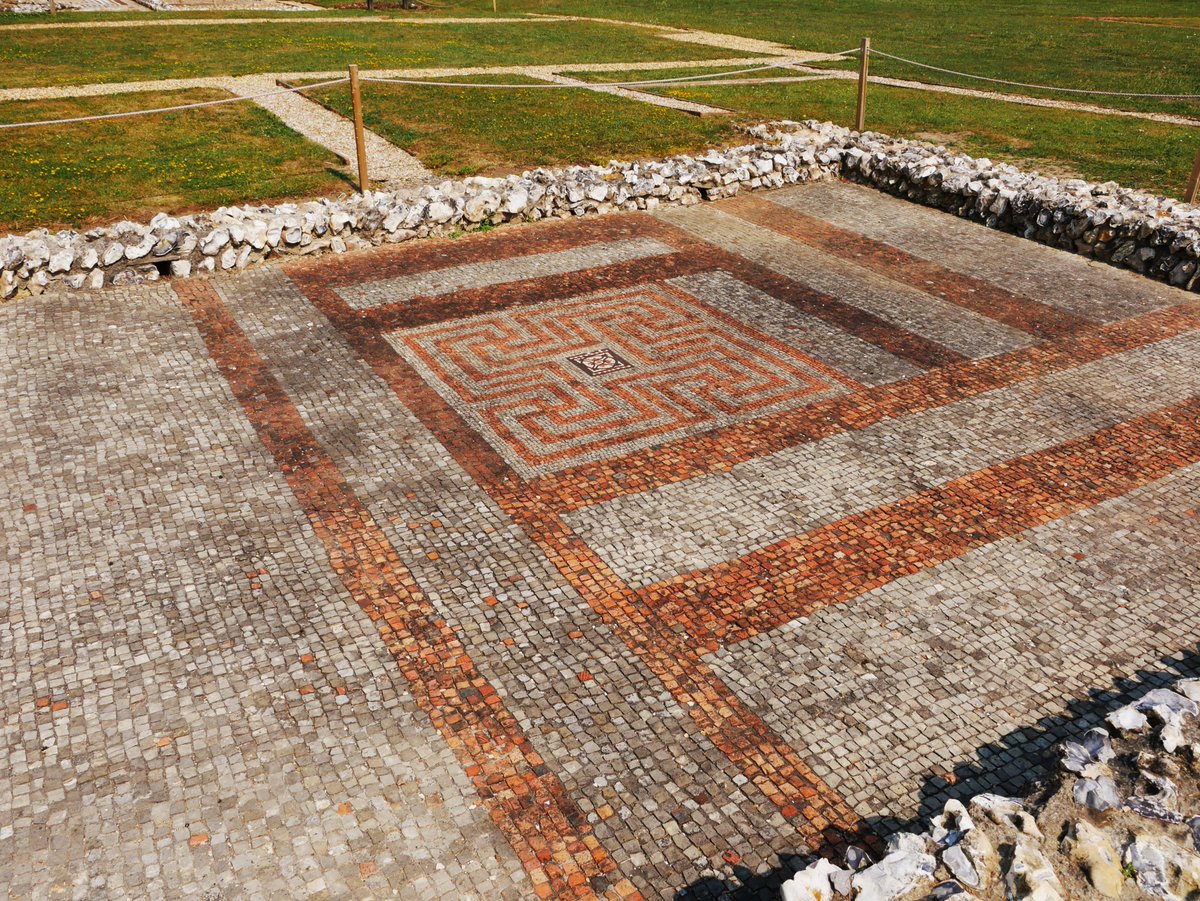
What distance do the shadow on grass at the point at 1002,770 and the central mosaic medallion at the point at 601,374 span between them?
445 cm

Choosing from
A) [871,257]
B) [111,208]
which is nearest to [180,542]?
[111,208]

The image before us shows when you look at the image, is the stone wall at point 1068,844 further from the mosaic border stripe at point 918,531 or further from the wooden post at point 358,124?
the wooden post at point 358,124

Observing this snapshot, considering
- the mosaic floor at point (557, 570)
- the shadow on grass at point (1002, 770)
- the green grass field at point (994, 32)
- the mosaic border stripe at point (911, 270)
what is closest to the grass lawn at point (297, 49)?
the green grass field at point (994, 32)

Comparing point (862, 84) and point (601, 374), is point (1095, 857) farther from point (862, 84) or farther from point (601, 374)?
point (862, 84)

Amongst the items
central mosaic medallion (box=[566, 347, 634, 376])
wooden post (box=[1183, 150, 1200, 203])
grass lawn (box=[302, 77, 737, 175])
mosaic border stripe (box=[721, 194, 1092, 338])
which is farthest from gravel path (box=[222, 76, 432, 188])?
wooden post (box=[1183, 150, 1200, 203])

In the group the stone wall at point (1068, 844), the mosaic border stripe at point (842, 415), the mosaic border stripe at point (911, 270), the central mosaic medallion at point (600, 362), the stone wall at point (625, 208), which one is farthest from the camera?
the stone wall at point (625, 208)

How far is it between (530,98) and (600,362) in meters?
14.0

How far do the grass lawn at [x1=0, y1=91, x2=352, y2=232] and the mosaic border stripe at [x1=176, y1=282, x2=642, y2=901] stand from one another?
662 cm

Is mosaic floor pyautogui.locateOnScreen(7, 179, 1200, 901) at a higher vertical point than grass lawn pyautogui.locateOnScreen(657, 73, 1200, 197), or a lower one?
lower

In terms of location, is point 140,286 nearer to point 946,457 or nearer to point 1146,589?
point 946,457

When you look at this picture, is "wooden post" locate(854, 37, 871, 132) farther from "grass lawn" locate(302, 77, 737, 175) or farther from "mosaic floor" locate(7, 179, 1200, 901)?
"mosaic floor" locate(7, 179, 1200, 901)

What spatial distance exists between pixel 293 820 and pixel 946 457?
673 cm

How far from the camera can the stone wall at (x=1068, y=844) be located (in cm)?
492

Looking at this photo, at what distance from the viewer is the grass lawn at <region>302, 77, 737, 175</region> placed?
61.6 ft
